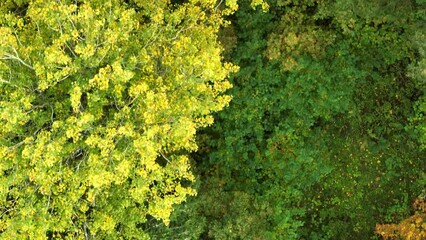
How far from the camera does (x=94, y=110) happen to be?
43.0ft

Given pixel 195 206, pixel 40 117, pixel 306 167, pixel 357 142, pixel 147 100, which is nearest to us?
pixel 147 100

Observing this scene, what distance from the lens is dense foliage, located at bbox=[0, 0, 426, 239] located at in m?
12.8

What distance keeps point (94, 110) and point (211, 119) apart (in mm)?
3353

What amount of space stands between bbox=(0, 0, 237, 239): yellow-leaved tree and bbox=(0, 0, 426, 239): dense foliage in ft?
0.18

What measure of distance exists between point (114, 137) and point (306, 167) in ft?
30.0

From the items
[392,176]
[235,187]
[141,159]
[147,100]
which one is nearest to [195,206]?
[235,187]

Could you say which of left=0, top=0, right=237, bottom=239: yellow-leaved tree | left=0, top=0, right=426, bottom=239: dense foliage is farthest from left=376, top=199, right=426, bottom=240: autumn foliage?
left=0, top=0, right=237, bottom=239: yellow-leaved tree

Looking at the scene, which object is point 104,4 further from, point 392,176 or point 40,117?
point 392,176

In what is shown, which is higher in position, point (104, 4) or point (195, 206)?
point (104, 4)

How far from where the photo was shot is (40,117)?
1330 cm

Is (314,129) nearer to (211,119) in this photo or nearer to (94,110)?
(211,119)

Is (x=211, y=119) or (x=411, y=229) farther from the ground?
(x=211, y=119)

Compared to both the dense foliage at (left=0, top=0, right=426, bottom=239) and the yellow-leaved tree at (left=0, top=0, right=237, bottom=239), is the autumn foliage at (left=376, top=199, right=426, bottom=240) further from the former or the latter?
the yellow-leaved tree at (left=0, top=0, right=237, bottom=239)

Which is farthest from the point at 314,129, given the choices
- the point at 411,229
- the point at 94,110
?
the point at 94,110
